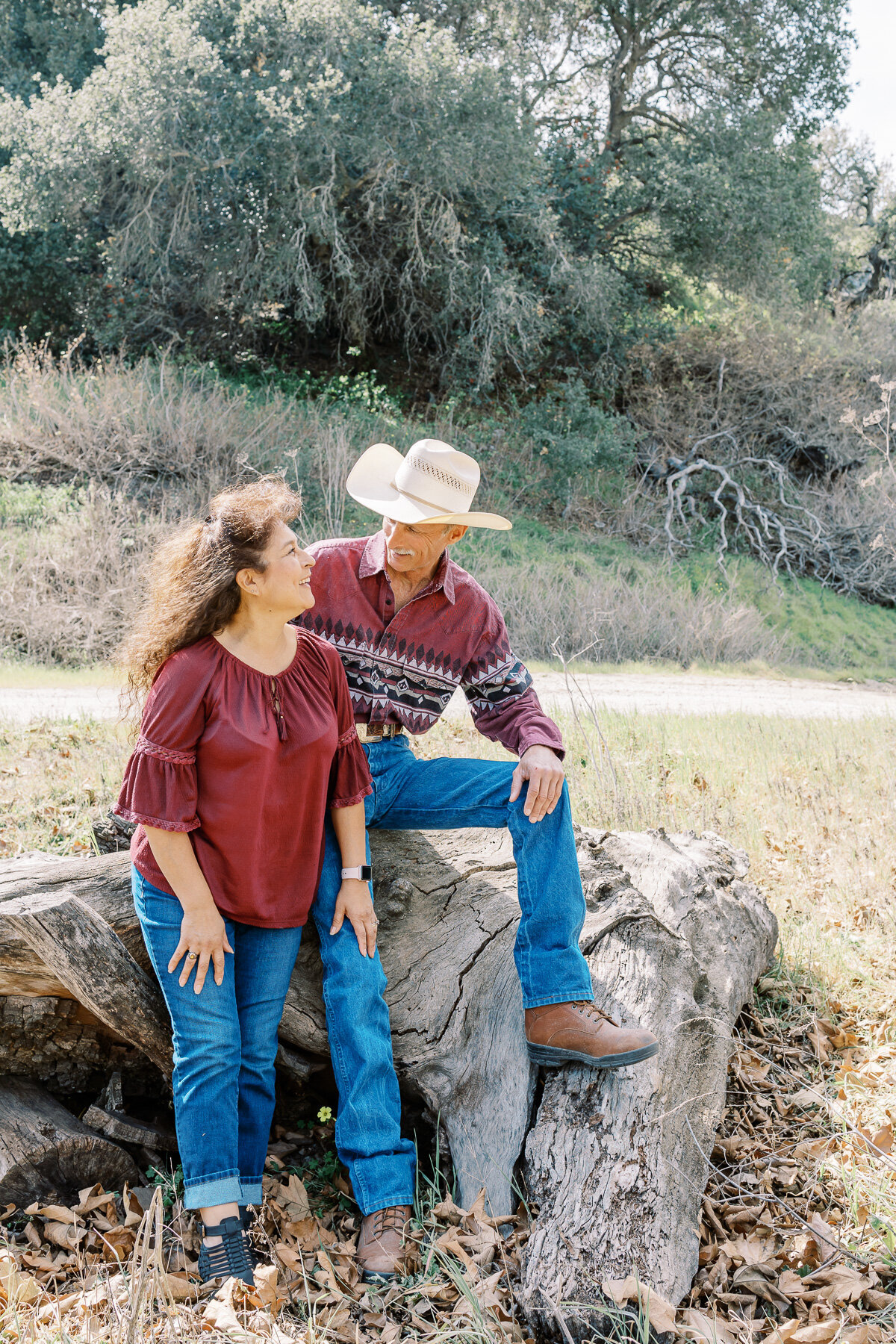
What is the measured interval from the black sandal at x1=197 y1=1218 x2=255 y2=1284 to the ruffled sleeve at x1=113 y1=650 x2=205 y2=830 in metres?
1.01

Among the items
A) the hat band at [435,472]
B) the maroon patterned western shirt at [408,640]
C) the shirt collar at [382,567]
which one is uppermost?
the hat band at [435,472]

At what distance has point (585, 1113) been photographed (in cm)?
268

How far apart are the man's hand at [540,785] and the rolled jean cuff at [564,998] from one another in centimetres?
52

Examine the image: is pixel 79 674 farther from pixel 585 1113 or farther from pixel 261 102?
pixel 261 102

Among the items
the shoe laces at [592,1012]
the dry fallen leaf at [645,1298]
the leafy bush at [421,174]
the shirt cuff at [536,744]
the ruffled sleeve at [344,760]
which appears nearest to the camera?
the dry fallen leaf at [645,1298]

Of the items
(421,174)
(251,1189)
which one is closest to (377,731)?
(251,1189)

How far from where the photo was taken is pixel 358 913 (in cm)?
287

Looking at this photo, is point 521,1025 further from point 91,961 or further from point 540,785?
point 91,961

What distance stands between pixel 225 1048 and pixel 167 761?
Result: 2.56ft

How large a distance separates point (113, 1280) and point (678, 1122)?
1518mm

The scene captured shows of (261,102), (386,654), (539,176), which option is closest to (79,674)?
(386,654)

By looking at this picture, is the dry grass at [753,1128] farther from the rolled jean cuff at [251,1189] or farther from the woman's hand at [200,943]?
the woman's hand at [200,943]

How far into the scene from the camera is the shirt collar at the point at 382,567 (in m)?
3.33

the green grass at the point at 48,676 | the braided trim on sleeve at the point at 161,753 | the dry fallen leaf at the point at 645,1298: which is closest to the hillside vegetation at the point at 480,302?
the green grass at the point at 48,676
